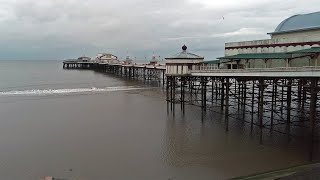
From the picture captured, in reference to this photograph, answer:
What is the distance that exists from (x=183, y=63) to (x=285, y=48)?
8.64 m

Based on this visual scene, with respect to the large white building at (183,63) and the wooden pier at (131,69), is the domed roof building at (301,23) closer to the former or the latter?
the large white building at (183,63)

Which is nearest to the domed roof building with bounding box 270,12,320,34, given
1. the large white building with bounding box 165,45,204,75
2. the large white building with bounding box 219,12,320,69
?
the large white building with bounding box 219,12,320,69

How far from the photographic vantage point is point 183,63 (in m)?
26.8

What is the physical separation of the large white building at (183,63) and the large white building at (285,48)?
105 inches

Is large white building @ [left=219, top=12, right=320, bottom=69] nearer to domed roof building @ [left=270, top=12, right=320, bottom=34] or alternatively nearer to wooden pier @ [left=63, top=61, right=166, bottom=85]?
domed roof building @ [left=270, top=12, right=320, bottom=34]

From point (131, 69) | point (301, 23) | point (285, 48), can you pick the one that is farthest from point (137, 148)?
point (131, 69)

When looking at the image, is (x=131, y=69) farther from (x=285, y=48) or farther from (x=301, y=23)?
(x=285, y=48)

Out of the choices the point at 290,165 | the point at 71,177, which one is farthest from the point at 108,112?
the point at 290,165

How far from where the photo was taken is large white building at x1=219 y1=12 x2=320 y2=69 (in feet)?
59.7

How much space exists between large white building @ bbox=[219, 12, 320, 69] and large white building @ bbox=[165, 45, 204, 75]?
8.74ft

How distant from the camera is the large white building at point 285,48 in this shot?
1820 centimetres

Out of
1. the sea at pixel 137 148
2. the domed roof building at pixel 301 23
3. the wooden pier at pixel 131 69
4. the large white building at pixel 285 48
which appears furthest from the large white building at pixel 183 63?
the wooden pier at pixel 131 69

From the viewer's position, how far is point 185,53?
27.5m

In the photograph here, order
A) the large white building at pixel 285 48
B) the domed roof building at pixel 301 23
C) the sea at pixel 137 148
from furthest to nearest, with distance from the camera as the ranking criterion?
the domed roof building at pixel 301 23
the large white building at pixel 285 48
the sea at pixel 137 148
